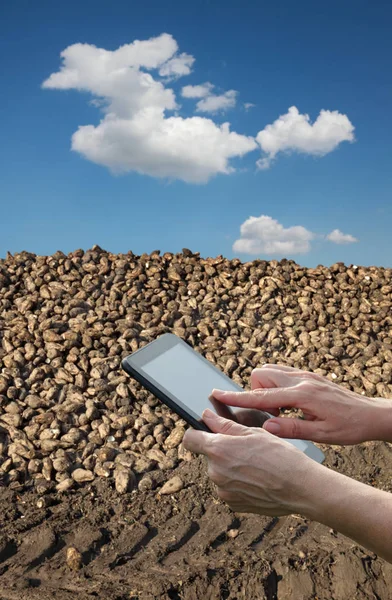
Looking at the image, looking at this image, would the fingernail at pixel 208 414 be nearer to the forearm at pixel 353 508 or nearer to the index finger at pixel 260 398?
the index finger at pixel 260 398

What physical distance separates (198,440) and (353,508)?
44 cm

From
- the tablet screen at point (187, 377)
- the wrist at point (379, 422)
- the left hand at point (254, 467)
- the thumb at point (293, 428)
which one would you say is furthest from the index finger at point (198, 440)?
the wrist at point (379, 422)

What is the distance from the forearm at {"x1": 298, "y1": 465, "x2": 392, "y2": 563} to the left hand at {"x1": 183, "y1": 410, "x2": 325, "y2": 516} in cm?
3

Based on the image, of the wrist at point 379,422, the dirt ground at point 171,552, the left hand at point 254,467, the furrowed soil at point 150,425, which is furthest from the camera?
the furrowed soil at point 150,425

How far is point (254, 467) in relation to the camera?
1.42 meters

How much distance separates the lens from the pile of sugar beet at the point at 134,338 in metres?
3.93

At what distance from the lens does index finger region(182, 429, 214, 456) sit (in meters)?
1.50

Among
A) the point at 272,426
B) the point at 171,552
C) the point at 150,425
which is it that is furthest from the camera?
the point at 150,425

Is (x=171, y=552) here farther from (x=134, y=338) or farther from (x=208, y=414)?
(x=134, y=338)

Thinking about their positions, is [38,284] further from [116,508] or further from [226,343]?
[116,508]

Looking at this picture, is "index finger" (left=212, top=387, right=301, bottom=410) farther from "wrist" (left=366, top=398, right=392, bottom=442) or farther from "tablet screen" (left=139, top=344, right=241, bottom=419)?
"wrist" (left=366, top=398, right=392, bottom=442)

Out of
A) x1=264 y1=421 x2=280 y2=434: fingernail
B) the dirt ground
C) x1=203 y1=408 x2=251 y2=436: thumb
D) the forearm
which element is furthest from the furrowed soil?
the forearm

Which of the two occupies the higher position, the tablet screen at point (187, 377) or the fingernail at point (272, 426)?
the tablet screen at point (187, 377)

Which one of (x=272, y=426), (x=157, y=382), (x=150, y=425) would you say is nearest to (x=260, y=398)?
(x=272, y=426)
